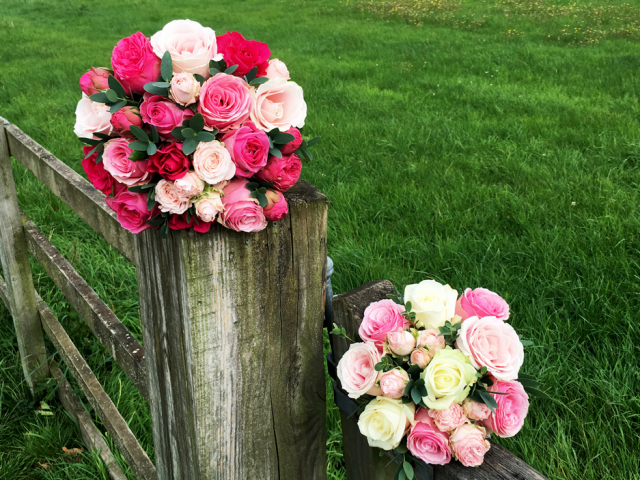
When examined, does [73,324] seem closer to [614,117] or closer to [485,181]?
[485,181]

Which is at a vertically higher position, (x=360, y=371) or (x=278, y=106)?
(x=278, y=106)

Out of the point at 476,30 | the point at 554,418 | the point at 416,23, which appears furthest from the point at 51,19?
the point at 554,418

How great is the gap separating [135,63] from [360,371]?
23.5 inches

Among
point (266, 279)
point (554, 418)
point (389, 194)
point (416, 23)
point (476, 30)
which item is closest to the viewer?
point (266, 279)

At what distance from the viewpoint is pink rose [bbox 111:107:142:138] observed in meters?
0.82

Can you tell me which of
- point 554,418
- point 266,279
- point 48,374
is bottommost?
point 48,374

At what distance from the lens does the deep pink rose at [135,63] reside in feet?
2.67

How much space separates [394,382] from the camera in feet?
2.74

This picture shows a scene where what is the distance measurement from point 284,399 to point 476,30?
35.2 feet

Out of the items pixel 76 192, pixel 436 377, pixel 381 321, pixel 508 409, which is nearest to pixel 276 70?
pixel 381 321

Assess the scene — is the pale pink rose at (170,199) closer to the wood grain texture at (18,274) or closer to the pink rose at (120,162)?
the pink rose at (120,162)

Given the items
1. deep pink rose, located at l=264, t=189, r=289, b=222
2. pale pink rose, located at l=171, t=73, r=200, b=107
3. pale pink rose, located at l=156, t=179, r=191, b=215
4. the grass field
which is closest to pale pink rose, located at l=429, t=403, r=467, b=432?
deep pink rose, located at l=264, t=189, r=289, b=222

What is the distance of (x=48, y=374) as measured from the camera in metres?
2.71

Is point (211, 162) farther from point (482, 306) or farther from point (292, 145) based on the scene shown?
point (482, 306)
